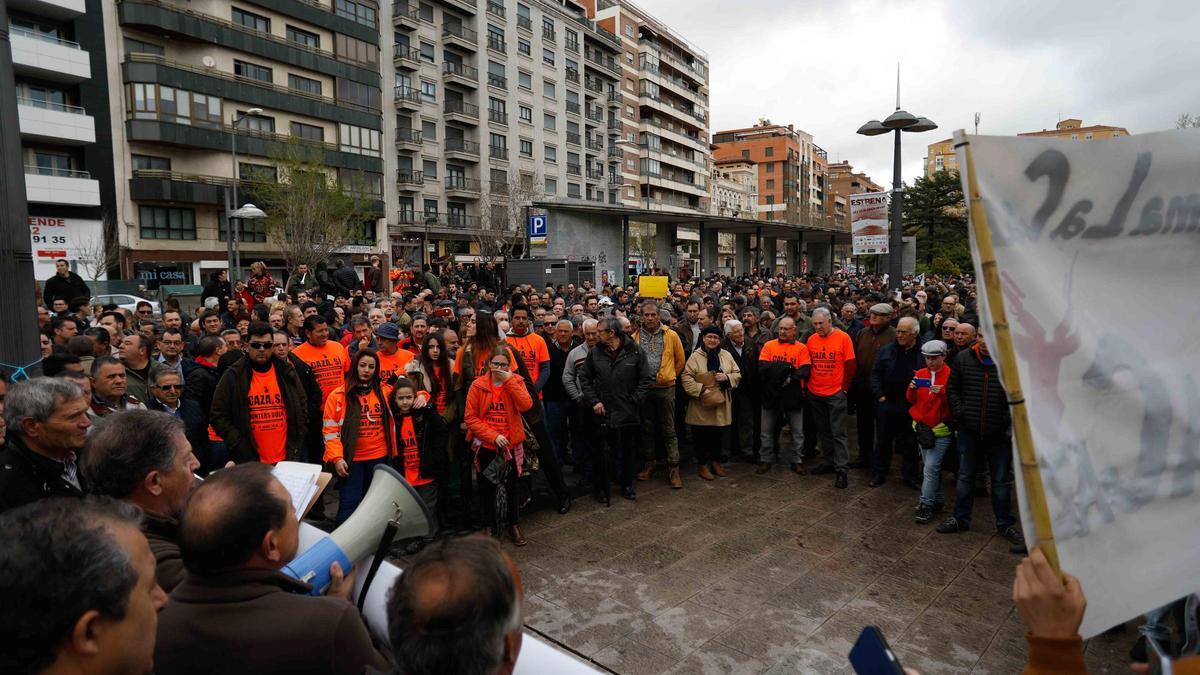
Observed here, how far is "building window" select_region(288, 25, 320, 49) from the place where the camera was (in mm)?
38906

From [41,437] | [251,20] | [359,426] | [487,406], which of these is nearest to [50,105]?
[251,20]

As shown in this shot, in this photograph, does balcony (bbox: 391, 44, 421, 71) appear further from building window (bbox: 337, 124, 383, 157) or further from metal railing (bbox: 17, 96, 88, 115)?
metal railing (bbox: 17, 96, 88, 115)

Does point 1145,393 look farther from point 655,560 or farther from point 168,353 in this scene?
point 168,353

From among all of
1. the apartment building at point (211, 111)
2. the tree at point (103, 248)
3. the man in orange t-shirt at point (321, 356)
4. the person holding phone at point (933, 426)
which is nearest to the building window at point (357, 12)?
the apartment building at point (211, 111)

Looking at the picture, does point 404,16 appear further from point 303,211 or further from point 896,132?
point 896,132

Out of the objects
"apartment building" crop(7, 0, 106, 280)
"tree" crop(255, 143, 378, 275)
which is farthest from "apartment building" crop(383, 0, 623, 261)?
"apartment building" crop(7, 0, 106, 280)

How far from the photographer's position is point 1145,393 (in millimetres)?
1786

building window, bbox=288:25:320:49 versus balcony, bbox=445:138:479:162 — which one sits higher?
building window, bbox=288:25:320:49

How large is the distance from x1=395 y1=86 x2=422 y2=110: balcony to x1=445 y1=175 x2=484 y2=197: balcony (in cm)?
552

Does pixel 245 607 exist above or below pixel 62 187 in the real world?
below

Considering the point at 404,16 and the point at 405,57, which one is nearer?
the point at 404,16

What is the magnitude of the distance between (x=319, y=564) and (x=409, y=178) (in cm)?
4716

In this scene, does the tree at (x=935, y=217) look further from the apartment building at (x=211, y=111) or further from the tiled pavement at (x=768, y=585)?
the tiled pavement at (x=768, y=585)

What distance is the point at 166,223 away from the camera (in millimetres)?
35125
